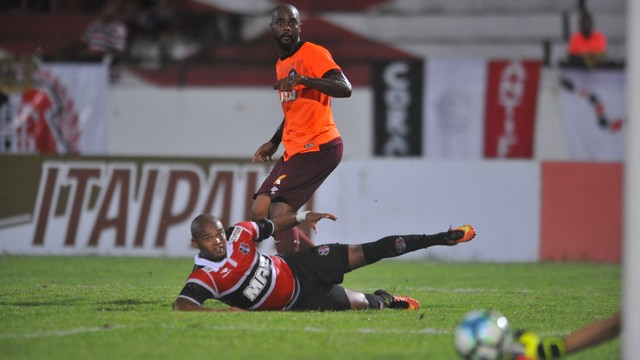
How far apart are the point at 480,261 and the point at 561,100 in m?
3.64

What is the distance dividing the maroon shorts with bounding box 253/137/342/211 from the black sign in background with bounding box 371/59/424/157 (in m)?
8.13

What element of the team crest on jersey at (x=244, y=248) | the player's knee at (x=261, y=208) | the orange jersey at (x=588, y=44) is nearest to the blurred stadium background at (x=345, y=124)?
the orange jersey at (x=588, y=44)

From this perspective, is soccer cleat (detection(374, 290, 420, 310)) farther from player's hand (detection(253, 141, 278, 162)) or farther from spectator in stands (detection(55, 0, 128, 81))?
spectator in stands (detection(55, 0, 128, 81))

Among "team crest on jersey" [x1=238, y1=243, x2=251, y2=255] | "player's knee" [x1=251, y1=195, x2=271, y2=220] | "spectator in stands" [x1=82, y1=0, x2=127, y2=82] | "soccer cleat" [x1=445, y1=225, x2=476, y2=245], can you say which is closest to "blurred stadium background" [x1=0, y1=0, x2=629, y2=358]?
"spectator in stands" [x1=82, y1=0, x2=127, y2=82]

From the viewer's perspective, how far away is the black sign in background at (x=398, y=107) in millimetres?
18359

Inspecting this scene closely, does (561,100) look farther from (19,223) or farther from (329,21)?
(19,223)

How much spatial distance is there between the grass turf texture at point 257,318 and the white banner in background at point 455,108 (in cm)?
480

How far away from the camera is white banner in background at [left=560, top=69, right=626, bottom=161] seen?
1803cm

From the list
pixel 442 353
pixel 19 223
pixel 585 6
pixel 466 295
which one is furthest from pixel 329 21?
pixel 442 353

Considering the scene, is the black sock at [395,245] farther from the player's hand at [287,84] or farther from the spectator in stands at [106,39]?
the spectator in stands at [106,39]

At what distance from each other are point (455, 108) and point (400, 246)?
939cm

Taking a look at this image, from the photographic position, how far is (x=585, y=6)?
2114cm

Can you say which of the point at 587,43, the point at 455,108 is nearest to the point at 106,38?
the point at 455,108

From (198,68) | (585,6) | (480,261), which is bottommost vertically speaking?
(480,261)
